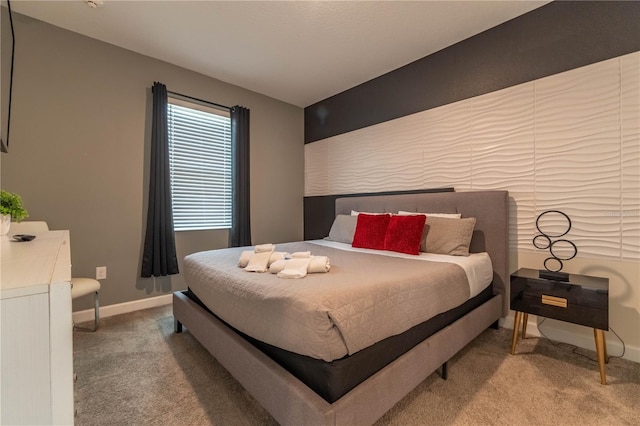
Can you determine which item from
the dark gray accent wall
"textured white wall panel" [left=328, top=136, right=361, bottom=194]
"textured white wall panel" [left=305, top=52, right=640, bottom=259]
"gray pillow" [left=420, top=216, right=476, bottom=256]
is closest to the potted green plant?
"gray pillow" [left=420, top=216, right=476, bottom=256]

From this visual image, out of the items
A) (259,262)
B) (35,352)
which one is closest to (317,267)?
(259,262)

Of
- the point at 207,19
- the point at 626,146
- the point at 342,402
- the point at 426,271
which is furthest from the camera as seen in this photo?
the point at 207,19

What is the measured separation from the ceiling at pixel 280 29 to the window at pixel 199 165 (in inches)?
21.5

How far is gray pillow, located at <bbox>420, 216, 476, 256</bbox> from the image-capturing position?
2.30 m

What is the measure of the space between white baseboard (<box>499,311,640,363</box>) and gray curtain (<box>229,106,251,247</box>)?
2.98 meters

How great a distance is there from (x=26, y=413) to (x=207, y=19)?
2.79m

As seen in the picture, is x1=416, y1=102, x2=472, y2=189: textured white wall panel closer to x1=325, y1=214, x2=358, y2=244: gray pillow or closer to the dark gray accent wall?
the dark gray accent wall

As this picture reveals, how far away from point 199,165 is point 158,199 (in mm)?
675

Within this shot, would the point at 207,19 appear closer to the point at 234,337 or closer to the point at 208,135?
the point at 208,135

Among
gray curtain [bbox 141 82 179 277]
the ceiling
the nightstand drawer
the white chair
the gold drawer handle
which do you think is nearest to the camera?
the nightstand drawer

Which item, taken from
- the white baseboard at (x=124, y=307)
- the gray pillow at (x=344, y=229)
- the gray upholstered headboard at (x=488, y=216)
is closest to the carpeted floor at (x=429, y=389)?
the white baseboard at (x=124, y=307)

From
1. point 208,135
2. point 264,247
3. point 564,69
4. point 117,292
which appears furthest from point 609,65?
point 117,292

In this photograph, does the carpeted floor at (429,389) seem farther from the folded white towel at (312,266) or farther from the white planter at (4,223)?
the white planter at (4,223)

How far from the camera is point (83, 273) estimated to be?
257 centimetres
